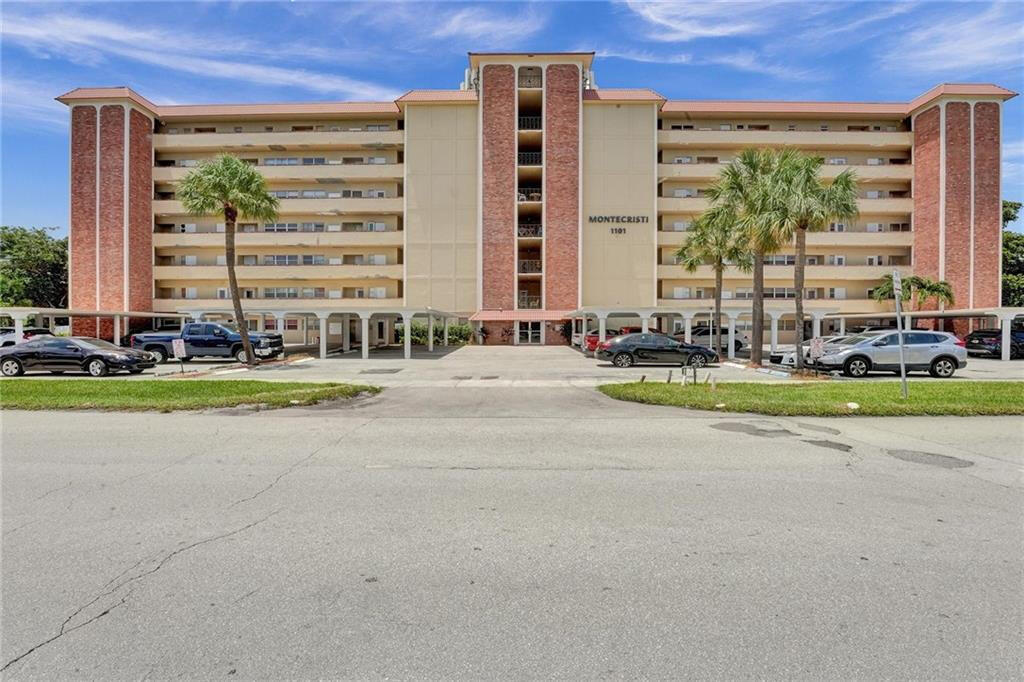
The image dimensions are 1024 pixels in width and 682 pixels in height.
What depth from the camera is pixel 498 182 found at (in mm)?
47469

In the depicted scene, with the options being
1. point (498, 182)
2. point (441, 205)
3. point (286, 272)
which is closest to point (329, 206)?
point (286, 272)

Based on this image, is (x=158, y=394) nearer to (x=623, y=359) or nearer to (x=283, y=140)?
(x=623, y=359)

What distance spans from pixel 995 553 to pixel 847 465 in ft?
9.14

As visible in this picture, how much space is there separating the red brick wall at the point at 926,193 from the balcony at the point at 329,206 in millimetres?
44051

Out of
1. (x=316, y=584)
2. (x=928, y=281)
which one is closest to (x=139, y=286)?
(x=316, y=584)

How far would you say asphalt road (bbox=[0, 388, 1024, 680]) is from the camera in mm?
2938

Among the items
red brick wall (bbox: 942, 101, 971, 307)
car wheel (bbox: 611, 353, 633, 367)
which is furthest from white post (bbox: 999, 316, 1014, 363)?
car wheel (bbox: 611, 353, 633, 367)

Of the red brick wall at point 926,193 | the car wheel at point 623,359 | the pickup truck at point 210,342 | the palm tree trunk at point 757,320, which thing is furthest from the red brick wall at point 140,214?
the red brick wall at point 926,193

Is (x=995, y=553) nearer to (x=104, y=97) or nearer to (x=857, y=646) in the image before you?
(x=857, y=646)

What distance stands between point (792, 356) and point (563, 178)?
29383 millimetres

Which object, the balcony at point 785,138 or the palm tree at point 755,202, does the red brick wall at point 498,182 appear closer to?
the balcony at point 785,138

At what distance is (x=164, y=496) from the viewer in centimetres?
563

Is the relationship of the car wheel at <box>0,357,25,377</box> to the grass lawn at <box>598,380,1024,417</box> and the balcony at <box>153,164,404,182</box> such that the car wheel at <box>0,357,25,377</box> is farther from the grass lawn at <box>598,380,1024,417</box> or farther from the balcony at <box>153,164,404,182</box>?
the balcony at <box>153,164,404,182</box>

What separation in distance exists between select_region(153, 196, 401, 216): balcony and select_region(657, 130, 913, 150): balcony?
78.8ft
